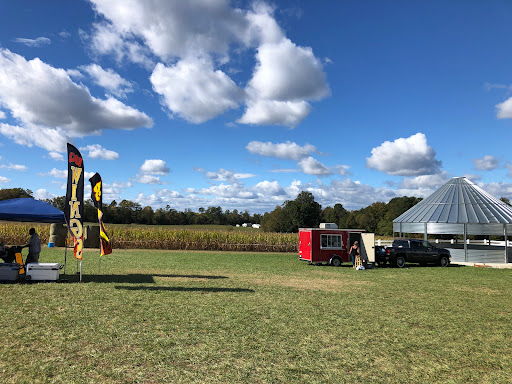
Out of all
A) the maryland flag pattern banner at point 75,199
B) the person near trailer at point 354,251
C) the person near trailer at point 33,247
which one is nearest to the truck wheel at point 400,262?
the person near trailer at point 354,251

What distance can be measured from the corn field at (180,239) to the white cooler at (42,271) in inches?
816

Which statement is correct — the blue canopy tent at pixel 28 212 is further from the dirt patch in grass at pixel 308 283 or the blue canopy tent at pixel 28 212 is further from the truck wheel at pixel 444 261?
→ the truck wheel at pixel 444 261

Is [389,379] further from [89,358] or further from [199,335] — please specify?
[89,358]

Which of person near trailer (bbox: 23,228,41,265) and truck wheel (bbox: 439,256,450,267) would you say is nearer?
person near trailer (bbox: 23,228,41,265)

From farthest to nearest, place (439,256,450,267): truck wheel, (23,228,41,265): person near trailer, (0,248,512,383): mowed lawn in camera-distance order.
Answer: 1. (439,256,450,267): truck wheel
2. (23,228,41,265): person near trailer
3. (0,248,512,383): mowed lawn

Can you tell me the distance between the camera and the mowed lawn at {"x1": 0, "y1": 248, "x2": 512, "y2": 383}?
5430 mm

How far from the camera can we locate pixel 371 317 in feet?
29.2

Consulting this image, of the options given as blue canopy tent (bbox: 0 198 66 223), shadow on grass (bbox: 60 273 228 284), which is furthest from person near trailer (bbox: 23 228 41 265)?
shadow on grass (bbox: 60 273 228 284)

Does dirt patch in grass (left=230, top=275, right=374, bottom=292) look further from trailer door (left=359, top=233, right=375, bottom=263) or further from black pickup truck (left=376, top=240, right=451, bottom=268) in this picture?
black pickup truck (left=376, top=240, right=451, bottom=268)

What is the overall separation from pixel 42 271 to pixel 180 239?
70.8ft

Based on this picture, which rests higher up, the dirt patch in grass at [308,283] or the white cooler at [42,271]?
the white cooler at [42,271]

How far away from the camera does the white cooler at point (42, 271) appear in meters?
12.3

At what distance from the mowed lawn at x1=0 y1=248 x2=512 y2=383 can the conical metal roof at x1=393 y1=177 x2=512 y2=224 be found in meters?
15.6

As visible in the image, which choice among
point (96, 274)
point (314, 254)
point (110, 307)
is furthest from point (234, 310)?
point (314, 254)
